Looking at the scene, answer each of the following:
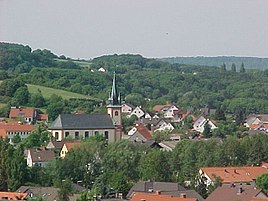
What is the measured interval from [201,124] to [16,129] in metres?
12.2

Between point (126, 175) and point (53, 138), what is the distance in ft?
32.4

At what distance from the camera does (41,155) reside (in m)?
31.6

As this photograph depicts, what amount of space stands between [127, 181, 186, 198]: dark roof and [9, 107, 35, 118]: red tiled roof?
2017 cm

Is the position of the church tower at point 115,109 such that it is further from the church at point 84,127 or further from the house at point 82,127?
the house at point 82,127

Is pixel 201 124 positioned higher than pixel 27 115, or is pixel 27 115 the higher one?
pixel 27 115

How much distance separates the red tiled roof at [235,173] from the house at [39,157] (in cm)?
647

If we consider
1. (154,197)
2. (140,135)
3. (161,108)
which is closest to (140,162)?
→ (154,197)

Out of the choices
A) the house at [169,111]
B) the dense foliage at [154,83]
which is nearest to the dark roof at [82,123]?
the dense foliage at [154,83]

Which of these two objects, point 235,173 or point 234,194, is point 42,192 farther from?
point 235,173

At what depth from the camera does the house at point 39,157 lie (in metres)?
30.5

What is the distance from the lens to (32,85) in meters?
53.8

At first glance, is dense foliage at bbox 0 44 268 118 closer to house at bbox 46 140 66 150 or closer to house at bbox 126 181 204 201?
house at bbox 46 140 66 150

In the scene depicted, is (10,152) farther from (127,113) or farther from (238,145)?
(127,113)

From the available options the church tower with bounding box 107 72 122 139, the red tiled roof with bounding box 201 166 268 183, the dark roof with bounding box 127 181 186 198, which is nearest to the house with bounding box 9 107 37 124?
the church tower with bounding box 107 72 122 139
